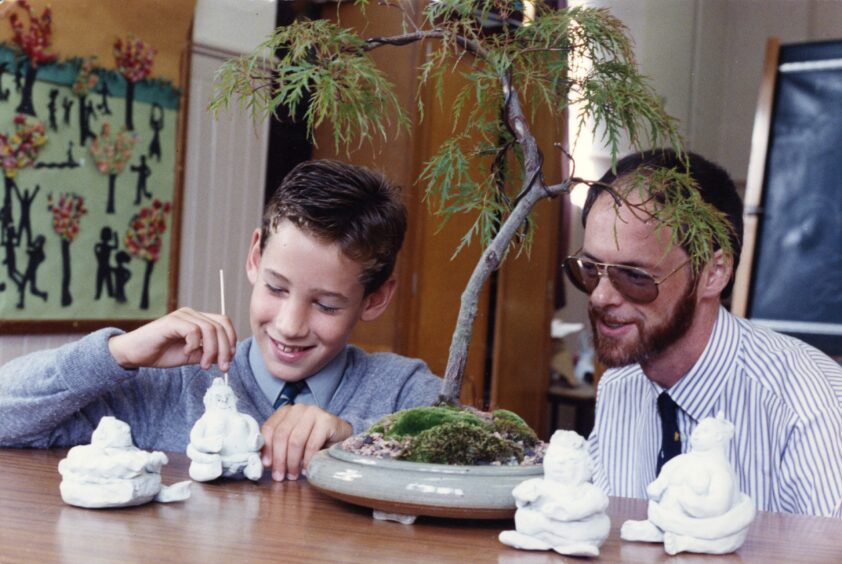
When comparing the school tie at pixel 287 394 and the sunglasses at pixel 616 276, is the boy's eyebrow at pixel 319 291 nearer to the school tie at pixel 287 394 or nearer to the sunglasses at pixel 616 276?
the school tie at pixel 287 394

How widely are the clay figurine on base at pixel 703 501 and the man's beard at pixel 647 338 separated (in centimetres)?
76

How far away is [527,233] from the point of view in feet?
3.84

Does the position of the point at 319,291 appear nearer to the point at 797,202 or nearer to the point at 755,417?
the point at 755,417

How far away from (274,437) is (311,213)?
1.18 feet

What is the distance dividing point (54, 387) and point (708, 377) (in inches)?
41.2

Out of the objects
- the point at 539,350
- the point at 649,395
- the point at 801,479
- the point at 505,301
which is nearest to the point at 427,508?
the point at 801,479

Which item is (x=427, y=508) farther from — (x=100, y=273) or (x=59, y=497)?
(x=100, y=273)

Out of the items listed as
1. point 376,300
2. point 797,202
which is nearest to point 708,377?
point 376,300

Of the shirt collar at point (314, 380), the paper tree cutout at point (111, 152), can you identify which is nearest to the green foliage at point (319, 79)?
the shirt collar at point (314, 380)

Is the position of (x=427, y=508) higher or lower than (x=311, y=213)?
lower

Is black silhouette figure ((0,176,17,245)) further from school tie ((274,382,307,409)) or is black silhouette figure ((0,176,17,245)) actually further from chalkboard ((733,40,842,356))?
chalkboard ((733,40,842,356))

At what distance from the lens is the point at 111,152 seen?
120 inches

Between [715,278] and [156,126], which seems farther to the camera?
[156,126]

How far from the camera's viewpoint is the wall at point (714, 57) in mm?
5594
